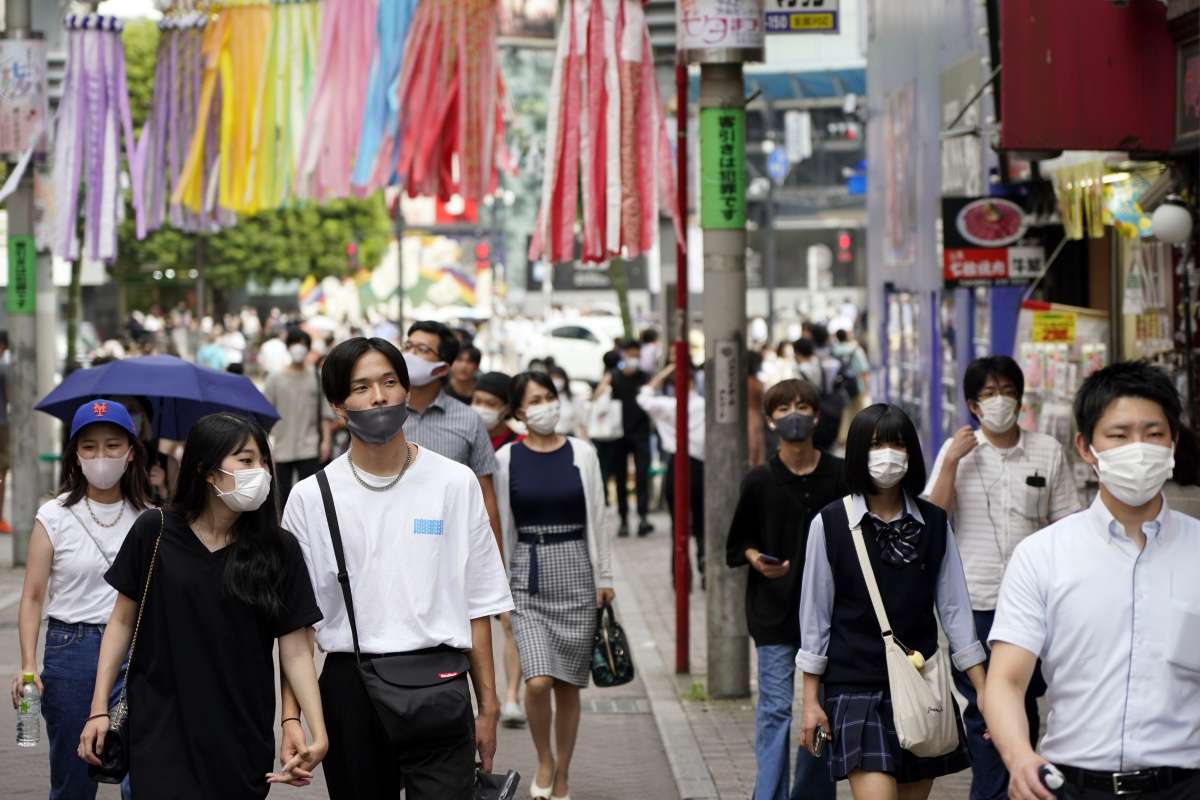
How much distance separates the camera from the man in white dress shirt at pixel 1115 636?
417 centimetres

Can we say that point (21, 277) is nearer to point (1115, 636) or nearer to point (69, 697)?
point (69, 697)

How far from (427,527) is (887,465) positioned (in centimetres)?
149

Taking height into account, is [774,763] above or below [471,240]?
below

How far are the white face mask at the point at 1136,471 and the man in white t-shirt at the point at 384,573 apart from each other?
184 cm

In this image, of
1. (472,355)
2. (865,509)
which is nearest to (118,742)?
(865,509)

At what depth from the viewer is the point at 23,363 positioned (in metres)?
15.8

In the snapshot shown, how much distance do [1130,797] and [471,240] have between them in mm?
66873

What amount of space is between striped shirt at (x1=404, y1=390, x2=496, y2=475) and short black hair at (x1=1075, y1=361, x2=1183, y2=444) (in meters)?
4.09

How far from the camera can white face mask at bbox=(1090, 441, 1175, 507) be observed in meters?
4.21

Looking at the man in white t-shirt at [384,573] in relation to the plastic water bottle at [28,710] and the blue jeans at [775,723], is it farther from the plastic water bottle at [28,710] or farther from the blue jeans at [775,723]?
the blue jeans at [775,723]

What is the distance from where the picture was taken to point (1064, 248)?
13.6 metres

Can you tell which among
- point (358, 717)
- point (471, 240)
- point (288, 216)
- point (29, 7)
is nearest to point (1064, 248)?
point (29, 7)

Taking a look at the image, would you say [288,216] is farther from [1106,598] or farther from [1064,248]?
[1106,598]

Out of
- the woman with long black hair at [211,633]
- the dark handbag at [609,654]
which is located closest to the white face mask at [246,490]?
the woman with long black hair at [211,633]
